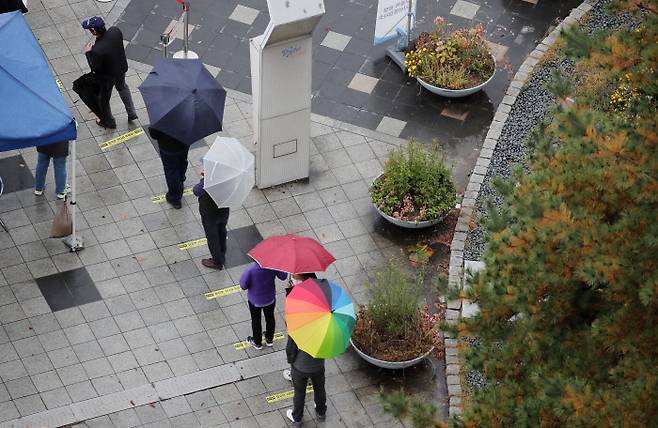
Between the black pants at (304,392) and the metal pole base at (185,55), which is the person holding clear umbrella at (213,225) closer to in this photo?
the black pants at (304,392)

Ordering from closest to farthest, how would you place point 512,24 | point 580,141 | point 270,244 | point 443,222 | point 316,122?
point 580,141
point 270,244
point 443,222
point 316,122
point 512,24

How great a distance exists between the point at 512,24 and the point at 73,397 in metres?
8.63

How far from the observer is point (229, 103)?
56.1 feet

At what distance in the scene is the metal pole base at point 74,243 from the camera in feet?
49.6

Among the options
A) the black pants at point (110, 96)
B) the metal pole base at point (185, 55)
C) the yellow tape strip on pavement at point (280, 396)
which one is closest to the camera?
the yellow tape strip on pavement at point (280, 396)

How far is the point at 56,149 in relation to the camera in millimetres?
→ 14945

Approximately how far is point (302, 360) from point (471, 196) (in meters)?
4.17

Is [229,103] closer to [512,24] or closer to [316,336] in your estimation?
[512,24]

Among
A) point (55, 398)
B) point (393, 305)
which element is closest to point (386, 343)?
point (393, 305)

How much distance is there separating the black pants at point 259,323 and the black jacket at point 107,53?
387 centimetres

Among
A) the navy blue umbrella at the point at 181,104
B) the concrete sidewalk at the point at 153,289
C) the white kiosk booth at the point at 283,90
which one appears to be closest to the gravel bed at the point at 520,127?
the concrete sidewalk at the point at 153,289

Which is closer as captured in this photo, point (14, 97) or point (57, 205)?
point (14, 97)

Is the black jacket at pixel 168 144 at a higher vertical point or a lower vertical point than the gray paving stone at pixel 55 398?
higher

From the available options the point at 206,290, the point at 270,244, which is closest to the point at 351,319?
the point at 270,244
